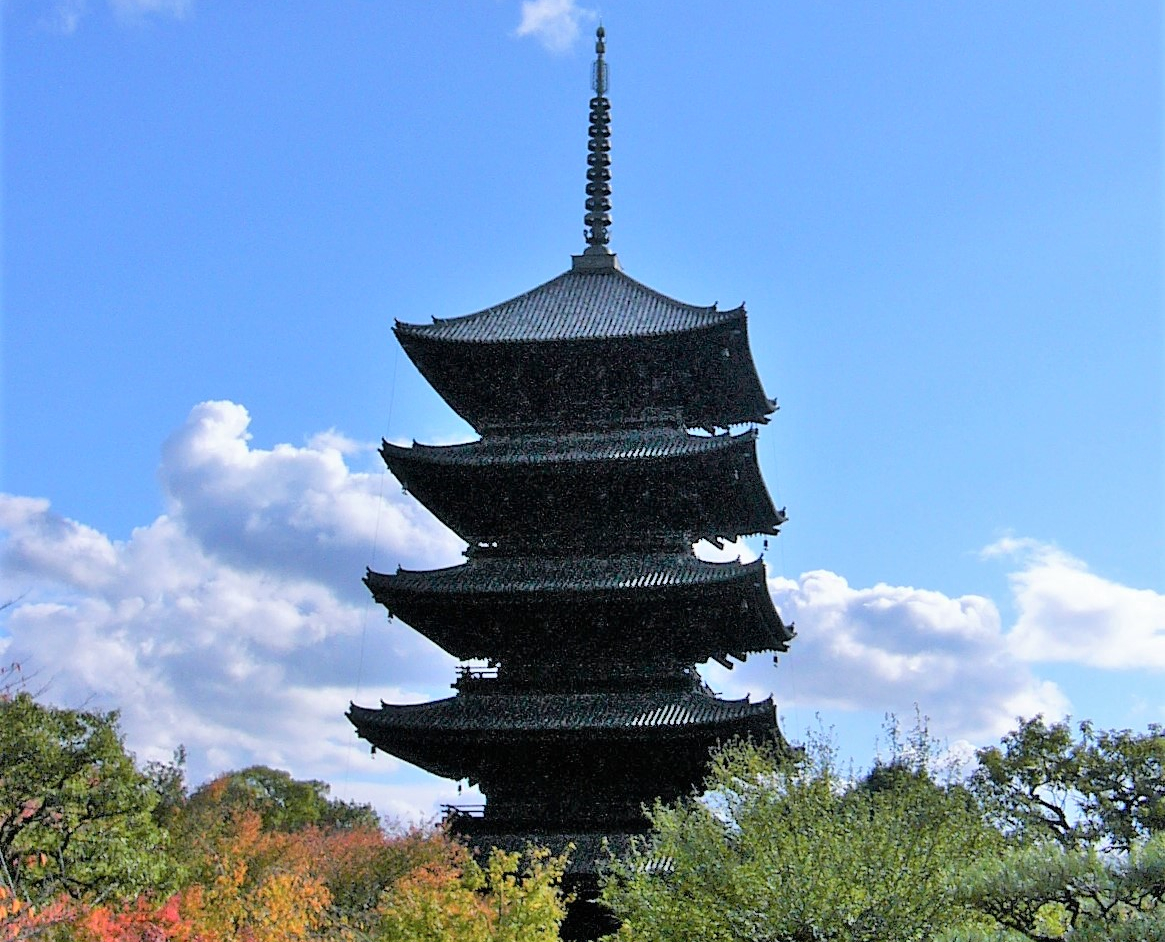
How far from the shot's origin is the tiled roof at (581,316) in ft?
101

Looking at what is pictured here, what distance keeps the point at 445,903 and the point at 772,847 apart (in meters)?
5.64

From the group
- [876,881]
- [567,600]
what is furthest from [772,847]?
[567,600]

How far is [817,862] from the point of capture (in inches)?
753

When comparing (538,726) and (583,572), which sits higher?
(583,572)

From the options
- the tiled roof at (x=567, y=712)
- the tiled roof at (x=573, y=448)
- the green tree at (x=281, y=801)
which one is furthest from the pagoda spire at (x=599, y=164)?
the green tree at (x=281, y=801)

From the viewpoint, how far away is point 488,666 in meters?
29.9

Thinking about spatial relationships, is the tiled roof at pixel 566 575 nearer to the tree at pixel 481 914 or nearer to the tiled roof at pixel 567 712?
the tiled roof at pixel 567 712

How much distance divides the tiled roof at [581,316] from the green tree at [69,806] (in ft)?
40.1

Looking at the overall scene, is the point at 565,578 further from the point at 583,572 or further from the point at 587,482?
the point at 587,482

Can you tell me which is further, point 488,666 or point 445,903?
point 488,666

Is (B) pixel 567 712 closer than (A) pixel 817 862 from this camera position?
No

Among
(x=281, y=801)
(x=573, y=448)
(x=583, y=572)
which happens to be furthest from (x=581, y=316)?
(x=281, y=801)

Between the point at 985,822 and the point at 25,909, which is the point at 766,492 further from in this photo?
the point at 25,909

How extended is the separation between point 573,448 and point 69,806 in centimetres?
1437
